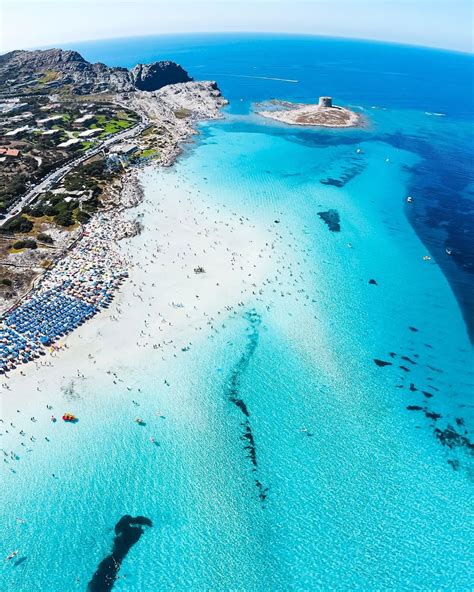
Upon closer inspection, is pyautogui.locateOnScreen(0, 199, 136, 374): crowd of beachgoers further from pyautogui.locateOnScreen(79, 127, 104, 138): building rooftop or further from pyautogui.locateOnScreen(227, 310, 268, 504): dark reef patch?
pyautogui.locateOnScreen(79, 127, 104, 138): building rooftop

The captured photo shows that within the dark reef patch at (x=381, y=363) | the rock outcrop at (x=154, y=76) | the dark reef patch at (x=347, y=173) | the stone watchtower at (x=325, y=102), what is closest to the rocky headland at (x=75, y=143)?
the rock outcrop at (x=154, y=76)

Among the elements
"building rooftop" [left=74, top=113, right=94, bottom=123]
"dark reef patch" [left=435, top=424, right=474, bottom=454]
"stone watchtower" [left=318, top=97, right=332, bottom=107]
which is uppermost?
"stone watchtower" [left=318, top=97, right=332, bottom=107]

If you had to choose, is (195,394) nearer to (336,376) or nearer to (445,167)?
(336,376)

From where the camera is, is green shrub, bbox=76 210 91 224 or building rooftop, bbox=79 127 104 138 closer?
green shrub, bbox=76 210 91 224

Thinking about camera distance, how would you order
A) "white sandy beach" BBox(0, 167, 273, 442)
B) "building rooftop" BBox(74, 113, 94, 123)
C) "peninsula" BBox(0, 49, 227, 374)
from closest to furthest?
1. "white sandy beach" BBox(0, 167, 273, 442)
2. "peninsula" BBox(0, 49, 227, 374)
3. "building rooftop" BBox(74, 113, 94, 123)

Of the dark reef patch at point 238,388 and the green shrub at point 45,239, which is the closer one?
the dark reef patch at point 238,388

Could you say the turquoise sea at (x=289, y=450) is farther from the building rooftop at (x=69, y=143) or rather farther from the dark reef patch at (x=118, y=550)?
the building rooftop at (x=69, y=143)

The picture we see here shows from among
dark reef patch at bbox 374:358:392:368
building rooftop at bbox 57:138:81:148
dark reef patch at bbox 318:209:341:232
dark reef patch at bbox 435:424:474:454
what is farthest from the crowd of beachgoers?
building rooftop at bbox 57:138:81:148
